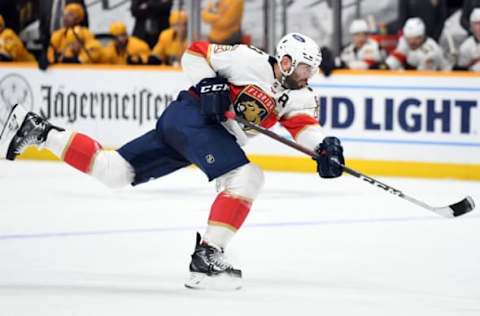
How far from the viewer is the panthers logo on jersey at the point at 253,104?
17.3 ft

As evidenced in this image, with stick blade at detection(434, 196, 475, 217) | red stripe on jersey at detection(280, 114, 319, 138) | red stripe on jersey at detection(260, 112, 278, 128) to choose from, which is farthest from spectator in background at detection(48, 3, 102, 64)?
stick blade at detection(434, 196, 475, 217)

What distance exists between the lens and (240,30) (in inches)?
412

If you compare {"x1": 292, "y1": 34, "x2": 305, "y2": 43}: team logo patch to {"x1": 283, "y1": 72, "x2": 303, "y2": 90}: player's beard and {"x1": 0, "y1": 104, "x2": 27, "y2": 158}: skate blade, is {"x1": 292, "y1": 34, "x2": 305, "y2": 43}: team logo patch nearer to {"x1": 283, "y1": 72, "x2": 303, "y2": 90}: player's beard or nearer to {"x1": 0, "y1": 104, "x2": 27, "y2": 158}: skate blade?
{"x1": 283, "y1": 72, "x2": 303, "y2": 90}: player's beard

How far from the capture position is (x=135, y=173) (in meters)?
5.50

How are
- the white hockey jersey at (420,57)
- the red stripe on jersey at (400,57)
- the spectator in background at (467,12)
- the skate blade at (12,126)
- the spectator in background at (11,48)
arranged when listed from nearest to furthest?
the skate blade at (12,126)
the spectator in background at (467,12)
the white hockey jersey at (420,57)
the red stripe on jersey at (400,57)
the spectator in background at (11,48)

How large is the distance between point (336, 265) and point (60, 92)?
5.78 metres

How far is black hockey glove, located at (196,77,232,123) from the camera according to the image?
203 inches

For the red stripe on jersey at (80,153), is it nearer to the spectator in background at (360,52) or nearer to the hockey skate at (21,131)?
the hockey skate at (21,131)

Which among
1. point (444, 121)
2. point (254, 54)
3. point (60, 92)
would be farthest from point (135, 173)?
point (60, 92)

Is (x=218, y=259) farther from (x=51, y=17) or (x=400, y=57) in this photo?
(x=51, y=17)

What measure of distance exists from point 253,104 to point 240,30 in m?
5.24

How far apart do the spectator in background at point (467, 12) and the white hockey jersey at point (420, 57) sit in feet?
0.88

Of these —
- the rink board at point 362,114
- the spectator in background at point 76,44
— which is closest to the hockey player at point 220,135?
the rink board at point 362,114

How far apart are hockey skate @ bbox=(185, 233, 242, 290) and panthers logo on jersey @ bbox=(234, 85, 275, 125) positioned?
0.57m
